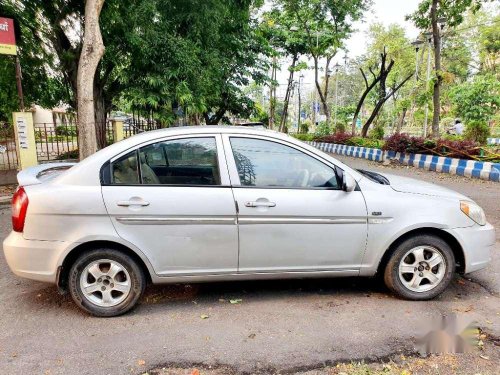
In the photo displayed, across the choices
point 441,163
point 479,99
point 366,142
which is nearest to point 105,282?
point 441,163

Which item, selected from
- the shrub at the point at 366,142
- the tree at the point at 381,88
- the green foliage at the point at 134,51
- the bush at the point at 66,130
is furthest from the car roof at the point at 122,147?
the tree at the point at 381,88

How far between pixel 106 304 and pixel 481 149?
34.9 ft

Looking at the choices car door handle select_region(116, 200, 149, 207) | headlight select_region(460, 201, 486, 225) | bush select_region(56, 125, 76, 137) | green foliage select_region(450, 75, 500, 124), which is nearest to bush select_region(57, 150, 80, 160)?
bush select_region(56, 125, 76, 137)

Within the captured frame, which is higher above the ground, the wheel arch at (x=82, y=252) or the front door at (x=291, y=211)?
the front door at (x=291, y=211)

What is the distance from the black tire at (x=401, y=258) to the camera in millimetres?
3275

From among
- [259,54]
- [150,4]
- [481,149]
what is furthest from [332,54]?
[150,4]

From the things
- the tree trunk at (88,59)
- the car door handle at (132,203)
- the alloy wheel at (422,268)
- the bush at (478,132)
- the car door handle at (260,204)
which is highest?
the tree trunk at (88,59)

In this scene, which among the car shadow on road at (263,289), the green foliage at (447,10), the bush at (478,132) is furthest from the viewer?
the bush at (478,132)

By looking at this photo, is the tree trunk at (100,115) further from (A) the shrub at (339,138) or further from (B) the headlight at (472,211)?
(A) the shrub at (339,138)

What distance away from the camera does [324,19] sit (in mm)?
19594

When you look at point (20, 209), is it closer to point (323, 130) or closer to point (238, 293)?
point (238, 293)

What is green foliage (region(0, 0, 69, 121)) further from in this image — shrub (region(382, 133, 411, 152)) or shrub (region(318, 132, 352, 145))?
shrub (region(318, 132, 352, 145))

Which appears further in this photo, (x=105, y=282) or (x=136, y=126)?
(x=136, y=126)

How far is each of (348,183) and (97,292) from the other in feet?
7.48
